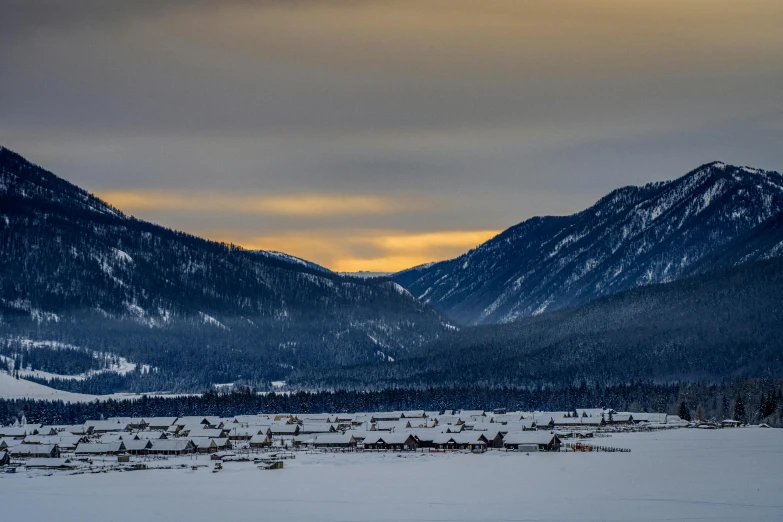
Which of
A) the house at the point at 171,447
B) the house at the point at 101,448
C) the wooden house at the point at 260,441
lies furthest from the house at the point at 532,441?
the house at the point at 101,448

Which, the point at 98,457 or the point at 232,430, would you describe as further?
the point at 232,430

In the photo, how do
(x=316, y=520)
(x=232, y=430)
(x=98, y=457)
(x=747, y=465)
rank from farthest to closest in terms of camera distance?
(x=232, y=430)
(x=98, y=457)
(x=747, y=465)
(x=316, y=520)

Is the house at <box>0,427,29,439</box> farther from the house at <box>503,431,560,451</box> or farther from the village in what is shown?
the house at <box>503,431,560,451</box>

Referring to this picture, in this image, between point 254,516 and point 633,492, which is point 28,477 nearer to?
point 254,516

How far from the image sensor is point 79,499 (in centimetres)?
11100

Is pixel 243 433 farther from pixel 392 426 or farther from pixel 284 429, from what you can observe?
pixel 392 426

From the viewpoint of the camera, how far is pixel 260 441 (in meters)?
173

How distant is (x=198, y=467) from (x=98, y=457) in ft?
76.3

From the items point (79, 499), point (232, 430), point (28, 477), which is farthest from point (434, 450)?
point (79, 499)

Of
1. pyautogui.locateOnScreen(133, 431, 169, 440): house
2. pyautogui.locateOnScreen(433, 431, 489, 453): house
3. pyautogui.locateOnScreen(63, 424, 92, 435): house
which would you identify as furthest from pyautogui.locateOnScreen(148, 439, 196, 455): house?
pyautogui.locateOnScreen(63, 424, 92, 435): house

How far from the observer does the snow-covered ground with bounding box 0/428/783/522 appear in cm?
9975

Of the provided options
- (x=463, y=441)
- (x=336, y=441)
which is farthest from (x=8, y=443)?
(x=463, y=441)

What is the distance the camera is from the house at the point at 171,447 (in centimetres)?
16462

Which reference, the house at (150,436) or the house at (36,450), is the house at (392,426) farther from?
the house at (36,450)
